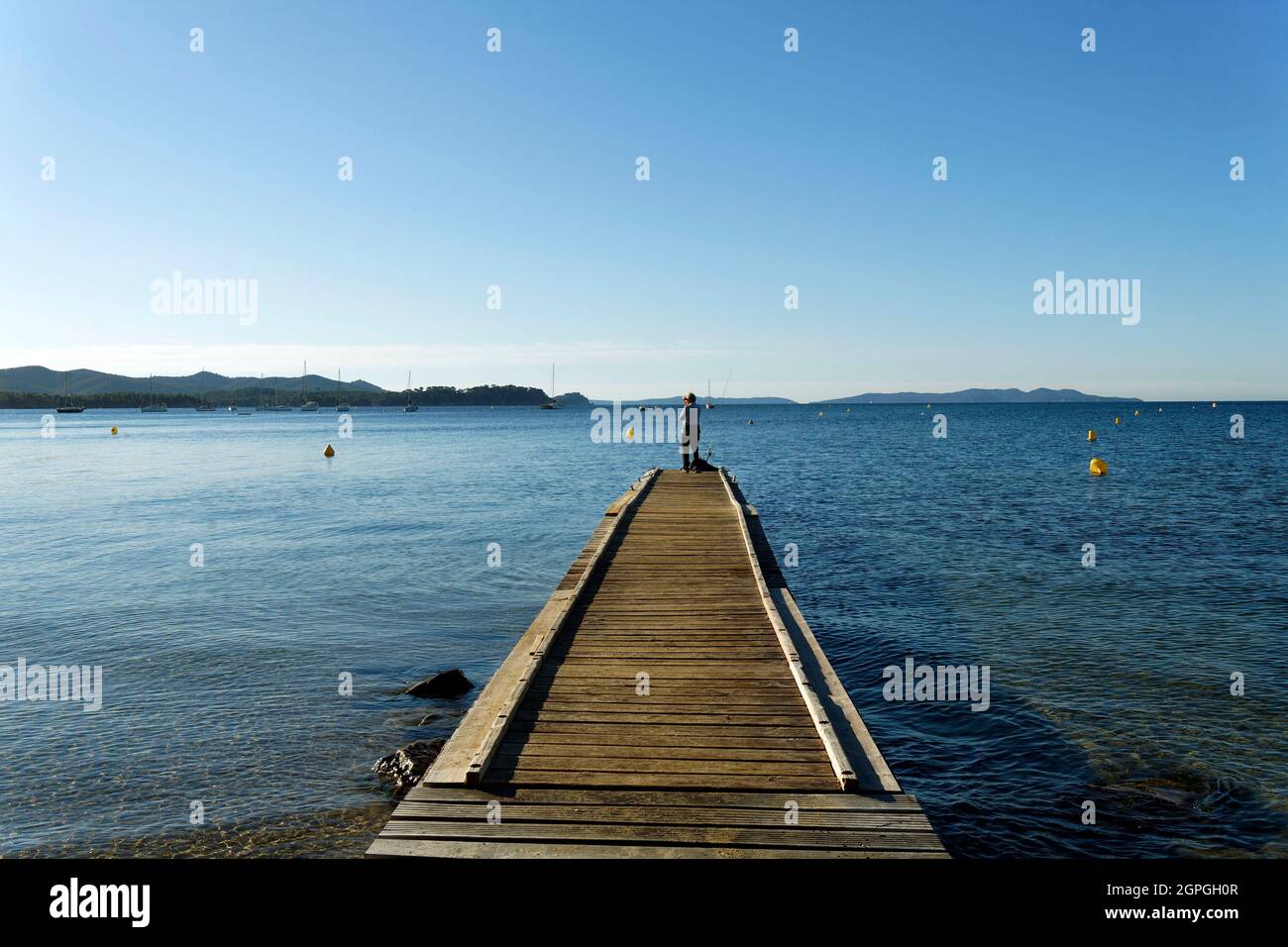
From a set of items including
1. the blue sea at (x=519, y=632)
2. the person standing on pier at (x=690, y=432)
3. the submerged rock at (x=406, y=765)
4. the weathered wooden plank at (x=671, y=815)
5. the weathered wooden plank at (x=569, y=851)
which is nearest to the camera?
the weathered wooden plank at (x=569, y=851)

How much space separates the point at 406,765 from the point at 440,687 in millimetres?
3242

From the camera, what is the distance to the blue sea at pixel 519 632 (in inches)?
356

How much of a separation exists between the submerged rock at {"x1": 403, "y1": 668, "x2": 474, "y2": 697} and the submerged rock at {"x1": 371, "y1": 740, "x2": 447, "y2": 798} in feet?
8.32

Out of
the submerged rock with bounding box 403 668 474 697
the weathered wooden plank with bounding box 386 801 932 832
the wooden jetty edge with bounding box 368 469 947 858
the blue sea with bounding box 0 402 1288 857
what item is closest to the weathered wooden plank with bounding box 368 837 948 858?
the wooden jetty edge with bounding box 368 469 947 858

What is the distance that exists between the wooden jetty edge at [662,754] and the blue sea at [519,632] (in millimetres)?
1994

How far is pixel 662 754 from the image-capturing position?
7.36m

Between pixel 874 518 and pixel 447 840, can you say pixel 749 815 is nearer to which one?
pixel 447 840

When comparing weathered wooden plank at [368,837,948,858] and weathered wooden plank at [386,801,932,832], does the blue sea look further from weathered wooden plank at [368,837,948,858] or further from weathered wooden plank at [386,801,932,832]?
weathered wooden plank at [368,837,948,858]

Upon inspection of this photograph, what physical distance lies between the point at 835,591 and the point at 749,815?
13.9m

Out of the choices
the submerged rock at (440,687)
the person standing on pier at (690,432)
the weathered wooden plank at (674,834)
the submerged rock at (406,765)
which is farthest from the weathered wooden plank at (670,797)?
the person standing on pier at (690,432)

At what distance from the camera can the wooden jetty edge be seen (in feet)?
19.5

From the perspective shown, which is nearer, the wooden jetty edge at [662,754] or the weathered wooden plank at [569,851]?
the weathered wooden plank at [569,851]

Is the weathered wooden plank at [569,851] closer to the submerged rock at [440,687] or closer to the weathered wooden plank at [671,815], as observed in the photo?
the weathered wooden plank at [671,815]
